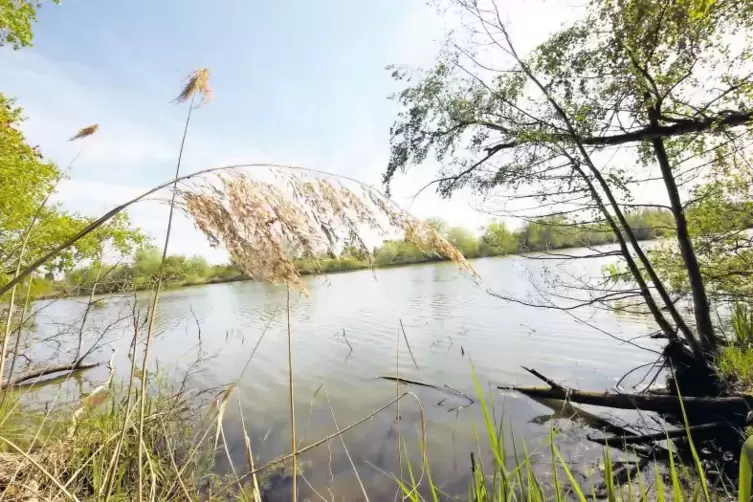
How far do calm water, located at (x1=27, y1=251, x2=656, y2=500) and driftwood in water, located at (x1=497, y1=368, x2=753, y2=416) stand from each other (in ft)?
1.33

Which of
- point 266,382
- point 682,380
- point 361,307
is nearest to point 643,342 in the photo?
point 682,380

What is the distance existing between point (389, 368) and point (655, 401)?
19.5 ft

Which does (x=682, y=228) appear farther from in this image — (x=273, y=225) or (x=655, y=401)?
(x=273, y=225)

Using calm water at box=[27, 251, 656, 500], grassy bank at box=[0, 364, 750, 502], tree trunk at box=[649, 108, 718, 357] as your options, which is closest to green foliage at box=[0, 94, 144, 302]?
calm water at box=[27, 251, 656, 500]

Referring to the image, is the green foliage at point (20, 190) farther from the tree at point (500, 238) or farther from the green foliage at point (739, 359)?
the green foliage at point (739, 359)

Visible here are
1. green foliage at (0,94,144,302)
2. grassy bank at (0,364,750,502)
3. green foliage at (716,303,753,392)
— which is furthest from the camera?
green foliage at (0,94,144,302)

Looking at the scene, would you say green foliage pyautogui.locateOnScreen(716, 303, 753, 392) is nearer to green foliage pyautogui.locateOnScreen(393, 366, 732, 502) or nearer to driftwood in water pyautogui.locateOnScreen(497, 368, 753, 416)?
driftwood in water pyautogui.locateOnScreen(497, 368, 753, 416)

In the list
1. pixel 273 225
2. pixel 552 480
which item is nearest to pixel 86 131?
pixel 273 225

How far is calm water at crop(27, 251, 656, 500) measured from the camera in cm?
520

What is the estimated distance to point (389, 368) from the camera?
32.2ft

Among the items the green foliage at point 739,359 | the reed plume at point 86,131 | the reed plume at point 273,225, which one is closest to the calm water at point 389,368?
the reed plume at point 273,225

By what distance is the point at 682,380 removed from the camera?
587cm

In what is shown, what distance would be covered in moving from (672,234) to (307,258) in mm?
6237

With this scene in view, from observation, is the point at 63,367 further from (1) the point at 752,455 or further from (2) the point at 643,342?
(2) the point at 643,342
